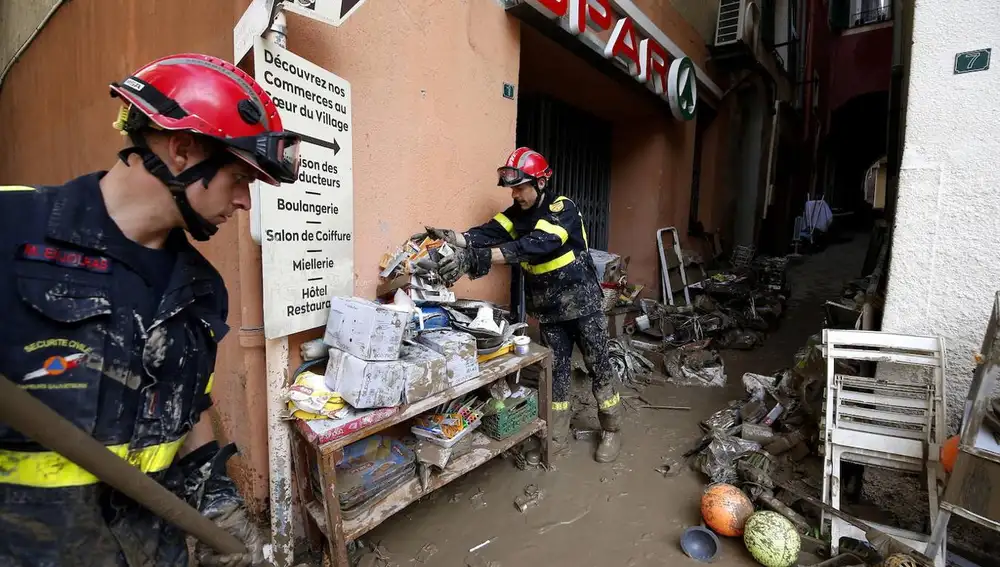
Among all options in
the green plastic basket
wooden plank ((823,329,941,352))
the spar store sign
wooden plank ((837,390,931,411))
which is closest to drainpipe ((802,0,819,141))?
the spar store sign

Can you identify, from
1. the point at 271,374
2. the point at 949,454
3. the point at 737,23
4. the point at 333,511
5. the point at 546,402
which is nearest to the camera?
the point at 333,511

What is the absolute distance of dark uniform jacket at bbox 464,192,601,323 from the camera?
3.06 meters

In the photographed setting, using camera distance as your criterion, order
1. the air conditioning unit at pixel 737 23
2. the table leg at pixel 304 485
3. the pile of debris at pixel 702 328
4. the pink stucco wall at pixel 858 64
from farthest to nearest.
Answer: the pink stucco wall at pixel 858 64 < the air conditioning unit at pixel 737 23 < the pile of debris at pixel 702 328 < the table leg at pixel 304 485

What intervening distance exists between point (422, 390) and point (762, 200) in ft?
31.5

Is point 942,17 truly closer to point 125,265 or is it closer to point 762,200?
point 125,265

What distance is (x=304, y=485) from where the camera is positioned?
2215 mm

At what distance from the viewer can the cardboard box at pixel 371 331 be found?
6.37 feet

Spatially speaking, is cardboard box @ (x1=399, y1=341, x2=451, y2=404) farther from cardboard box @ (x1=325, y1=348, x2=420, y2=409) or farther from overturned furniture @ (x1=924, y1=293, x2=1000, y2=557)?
overturned furniture @ (x1=924, y1=293, x2=1000, y2=557)

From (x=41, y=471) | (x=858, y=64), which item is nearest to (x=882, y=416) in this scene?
(x=41, y=471)

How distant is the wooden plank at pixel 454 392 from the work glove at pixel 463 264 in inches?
22.3

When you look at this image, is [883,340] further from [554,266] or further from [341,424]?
[341,424]

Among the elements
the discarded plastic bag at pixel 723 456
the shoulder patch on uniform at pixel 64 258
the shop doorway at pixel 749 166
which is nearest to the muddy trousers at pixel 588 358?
the discarded plastic bag at pixel 723 456

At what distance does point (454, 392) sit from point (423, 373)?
257mm

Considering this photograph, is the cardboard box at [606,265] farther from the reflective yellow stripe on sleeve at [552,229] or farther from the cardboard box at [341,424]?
the cardboard box at [341,424]
